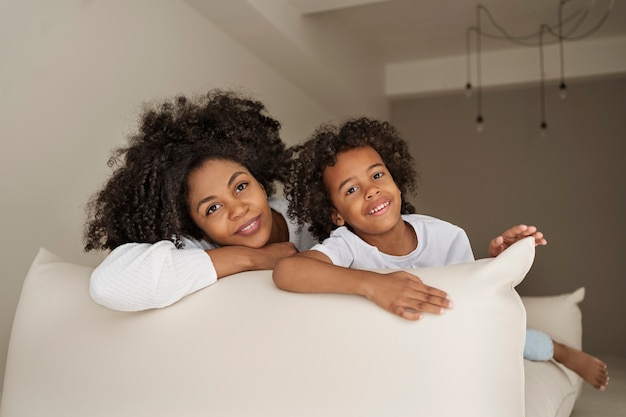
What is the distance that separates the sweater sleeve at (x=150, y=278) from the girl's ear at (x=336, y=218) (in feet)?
1.51

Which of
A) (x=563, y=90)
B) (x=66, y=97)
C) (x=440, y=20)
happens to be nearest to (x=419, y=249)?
(x=66, y=97)

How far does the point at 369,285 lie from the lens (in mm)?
1033

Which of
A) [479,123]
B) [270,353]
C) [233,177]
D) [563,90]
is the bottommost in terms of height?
[270,353]

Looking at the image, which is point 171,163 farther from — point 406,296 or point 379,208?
point 406,296

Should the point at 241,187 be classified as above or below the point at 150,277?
above

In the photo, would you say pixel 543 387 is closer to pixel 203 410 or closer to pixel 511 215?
pixel 203 410

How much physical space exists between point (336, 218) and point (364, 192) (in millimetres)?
148

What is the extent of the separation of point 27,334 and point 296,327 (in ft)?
2.18

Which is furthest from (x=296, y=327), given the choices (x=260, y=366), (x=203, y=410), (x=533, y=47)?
(x=533, y=47)

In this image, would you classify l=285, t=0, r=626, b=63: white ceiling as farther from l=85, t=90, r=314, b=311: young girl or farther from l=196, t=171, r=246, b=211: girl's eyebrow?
l=196, t=171, r=246, b=211: girl's eyebrow

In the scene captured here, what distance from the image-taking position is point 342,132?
5.32 ft

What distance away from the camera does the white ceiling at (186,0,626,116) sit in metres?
3.39

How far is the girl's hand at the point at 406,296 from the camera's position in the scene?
38.4 inches

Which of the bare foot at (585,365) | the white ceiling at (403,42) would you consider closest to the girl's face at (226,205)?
the bare foot at (585,365)
